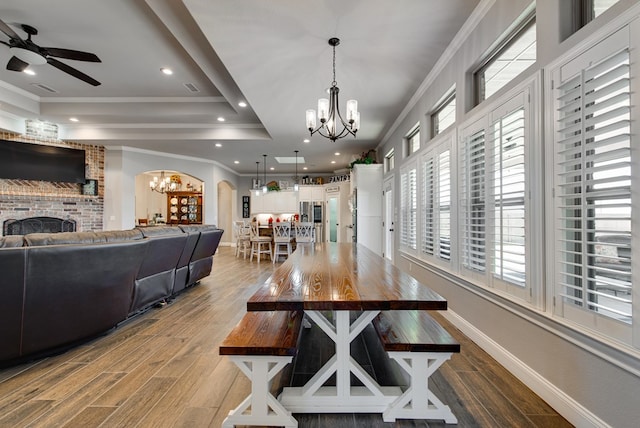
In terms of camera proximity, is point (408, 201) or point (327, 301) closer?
point (327, 301)

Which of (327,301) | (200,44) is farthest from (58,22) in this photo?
(327,301)

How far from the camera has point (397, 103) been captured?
14.2 ft

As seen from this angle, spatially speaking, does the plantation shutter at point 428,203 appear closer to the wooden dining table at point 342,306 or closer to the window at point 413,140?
the window at point 413,140

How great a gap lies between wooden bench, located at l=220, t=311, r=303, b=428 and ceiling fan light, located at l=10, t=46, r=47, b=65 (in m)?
3.89

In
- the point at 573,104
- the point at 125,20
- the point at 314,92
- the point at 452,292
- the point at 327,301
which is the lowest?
the point at 452,292

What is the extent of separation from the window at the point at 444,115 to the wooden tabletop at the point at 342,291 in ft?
7.27

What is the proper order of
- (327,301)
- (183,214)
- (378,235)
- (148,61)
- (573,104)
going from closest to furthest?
(327,301) < (573,104) < (148,61) < (378,235) < (183,214)

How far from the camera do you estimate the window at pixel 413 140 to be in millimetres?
4503

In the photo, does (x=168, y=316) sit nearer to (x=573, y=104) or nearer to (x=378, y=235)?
(x=573, y=104)

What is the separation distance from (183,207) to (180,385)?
10160 mm

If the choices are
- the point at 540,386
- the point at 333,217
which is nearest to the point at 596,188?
the point at 540,386

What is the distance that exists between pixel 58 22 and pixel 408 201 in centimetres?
470

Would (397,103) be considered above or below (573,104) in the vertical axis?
above

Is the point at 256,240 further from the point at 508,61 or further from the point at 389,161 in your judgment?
the point at 508,61
